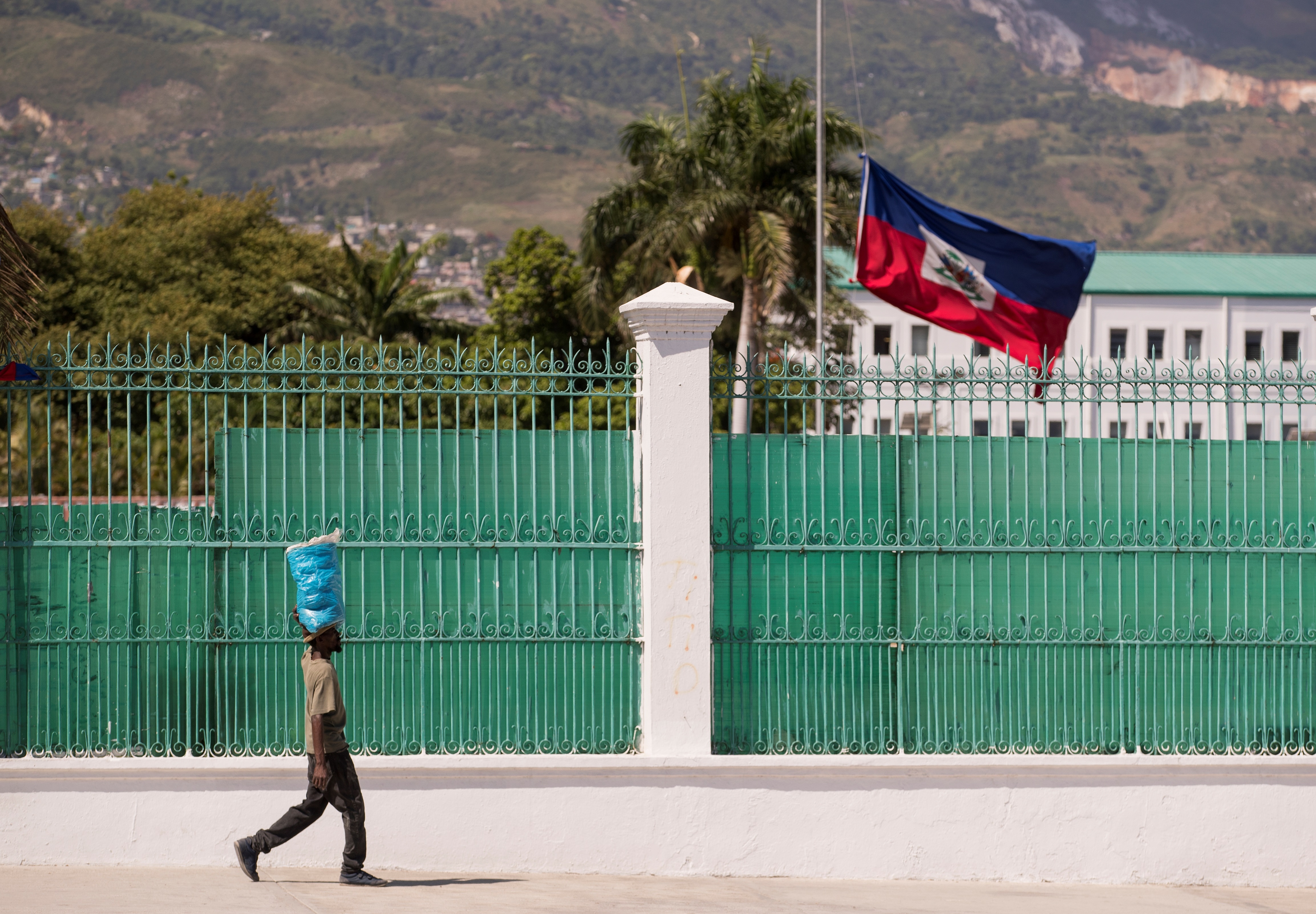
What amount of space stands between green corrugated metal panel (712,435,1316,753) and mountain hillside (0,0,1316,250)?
11924cm

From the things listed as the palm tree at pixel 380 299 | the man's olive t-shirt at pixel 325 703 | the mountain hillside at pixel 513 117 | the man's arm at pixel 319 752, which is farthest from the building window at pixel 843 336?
the mountain hillside at pixel 513 117

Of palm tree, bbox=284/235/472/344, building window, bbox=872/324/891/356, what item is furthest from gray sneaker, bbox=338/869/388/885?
building window, bbox=872/324/891/356

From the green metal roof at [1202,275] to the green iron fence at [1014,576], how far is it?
5235cm

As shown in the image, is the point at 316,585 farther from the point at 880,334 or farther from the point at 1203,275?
the point at 1203,275

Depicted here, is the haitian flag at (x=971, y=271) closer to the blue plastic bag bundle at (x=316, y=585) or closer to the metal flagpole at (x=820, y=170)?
the blue plastic bag bundle at (x=316, y=585)

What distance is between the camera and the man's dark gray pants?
584cm

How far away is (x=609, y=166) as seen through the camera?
493 ft

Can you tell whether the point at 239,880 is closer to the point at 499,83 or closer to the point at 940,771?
the point at 940,771

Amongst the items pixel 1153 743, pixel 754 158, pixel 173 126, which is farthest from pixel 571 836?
pixel 173 126

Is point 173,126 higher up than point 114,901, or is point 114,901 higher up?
point 173,126

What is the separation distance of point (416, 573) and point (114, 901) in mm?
1926

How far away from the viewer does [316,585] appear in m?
5.83

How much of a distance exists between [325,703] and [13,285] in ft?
8.61

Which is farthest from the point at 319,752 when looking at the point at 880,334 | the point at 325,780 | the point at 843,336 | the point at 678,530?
the point at 880,334
